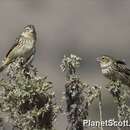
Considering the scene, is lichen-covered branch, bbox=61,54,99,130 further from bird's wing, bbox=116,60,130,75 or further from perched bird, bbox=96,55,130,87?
bird's wing, bbox=116,60,130,75

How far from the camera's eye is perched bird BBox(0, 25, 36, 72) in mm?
13269

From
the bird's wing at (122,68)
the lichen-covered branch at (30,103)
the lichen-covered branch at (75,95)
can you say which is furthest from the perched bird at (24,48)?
the lichen-covered branch at (75,95)

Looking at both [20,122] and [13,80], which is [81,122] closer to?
[20,122]

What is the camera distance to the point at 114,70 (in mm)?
12555

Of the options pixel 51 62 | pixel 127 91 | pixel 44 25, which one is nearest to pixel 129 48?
pixel 51 62

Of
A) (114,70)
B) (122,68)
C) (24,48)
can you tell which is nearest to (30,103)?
(114,70)

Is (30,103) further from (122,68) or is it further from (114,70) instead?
(122,68)

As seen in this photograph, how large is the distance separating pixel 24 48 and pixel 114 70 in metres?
1.65

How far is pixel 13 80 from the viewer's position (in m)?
9.14

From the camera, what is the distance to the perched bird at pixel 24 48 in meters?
13.3

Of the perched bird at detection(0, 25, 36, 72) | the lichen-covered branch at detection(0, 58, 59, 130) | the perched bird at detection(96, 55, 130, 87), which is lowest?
the lichen-covered branch at detection(0, 58, 59, 130)

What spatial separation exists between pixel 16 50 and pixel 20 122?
5631 mm

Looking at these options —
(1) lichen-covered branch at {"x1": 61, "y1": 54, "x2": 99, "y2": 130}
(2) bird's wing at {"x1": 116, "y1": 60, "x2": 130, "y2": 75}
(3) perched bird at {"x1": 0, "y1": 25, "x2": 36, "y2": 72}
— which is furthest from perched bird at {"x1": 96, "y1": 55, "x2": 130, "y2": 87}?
(1) lichen-covered branch at {"x1": 61, "y1": 54, "x2": 99, "y2": 130}

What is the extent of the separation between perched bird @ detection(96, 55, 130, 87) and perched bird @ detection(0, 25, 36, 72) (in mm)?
1017
